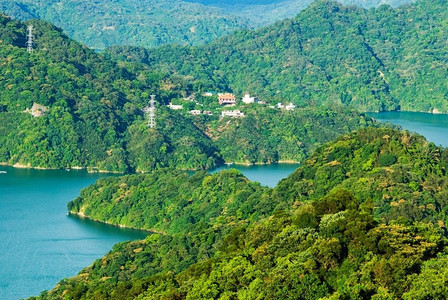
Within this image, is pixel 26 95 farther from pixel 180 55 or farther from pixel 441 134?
pixel 180 55

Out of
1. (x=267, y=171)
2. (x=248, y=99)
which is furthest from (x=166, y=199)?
(x=248, y=99)

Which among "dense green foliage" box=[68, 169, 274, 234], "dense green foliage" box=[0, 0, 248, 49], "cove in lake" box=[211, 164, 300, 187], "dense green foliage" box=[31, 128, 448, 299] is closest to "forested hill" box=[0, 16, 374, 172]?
"cove in lake" box=[211, 164, 300, 187]

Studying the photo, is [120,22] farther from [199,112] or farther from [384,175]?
[384,175]

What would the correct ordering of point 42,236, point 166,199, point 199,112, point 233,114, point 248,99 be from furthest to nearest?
Result: point 248,99, point 199,112, point 233,114, point 166,199, point 42,236

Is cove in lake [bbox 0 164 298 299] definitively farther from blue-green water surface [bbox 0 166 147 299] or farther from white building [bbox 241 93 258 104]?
white building [bbox 241 93 258 104]

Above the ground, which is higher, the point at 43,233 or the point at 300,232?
the point at 300,232

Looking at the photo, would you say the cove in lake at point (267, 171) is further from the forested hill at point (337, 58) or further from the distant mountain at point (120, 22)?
the distant mountain at point (120, 22)

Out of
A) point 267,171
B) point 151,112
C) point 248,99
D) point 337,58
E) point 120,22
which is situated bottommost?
point 267,171

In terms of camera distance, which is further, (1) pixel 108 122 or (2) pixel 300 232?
(1) pixel 108 122

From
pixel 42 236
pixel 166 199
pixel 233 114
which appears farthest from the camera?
pixel 233 114
